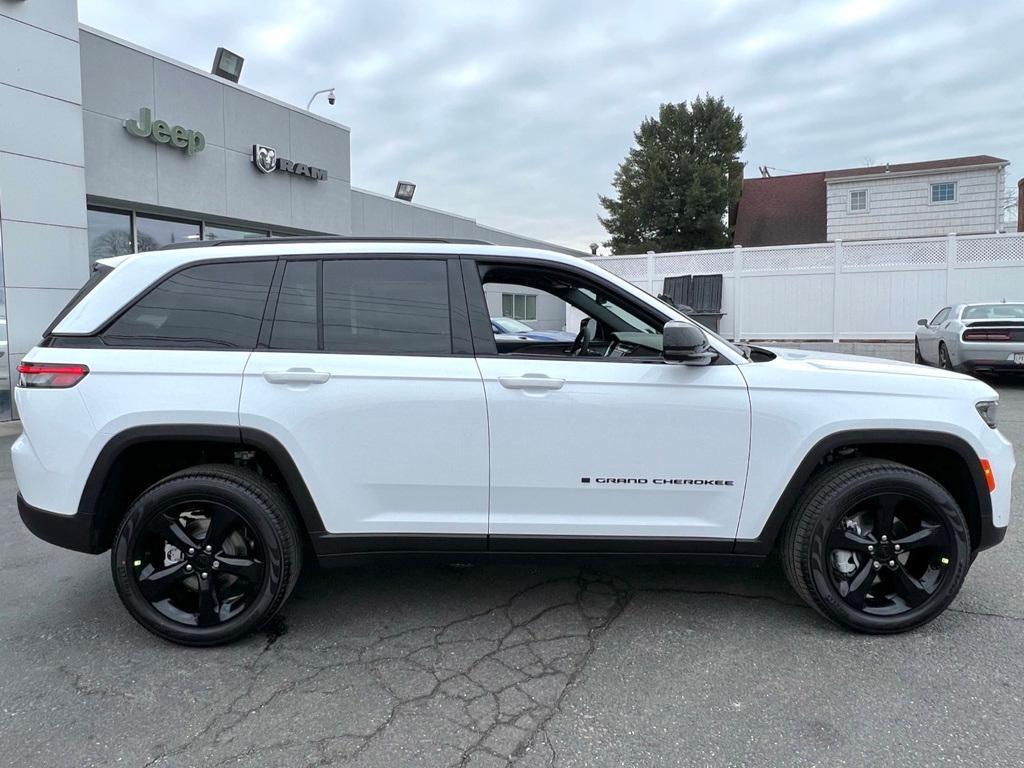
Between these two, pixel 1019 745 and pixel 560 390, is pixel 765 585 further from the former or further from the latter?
pixel 560 390

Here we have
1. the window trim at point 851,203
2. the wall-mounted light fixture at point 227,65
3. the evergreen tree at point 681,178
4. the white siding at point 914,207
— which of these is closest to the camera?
the wall-mounted light fixture at point 227,65

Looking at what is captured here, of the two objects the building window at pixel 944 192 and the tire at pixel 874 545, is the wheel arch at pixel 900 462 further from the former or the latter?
the building window at pixel 944 192

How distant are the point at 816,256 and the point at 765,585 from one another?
1520 cm

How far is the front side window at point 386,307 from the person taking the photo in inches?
119

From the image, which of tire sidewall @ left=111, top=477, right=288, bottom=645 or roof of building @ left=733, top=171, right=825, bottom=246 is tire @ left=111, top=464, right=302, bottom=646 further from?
roof of building @ left=733, top=171, right=825, bottom=246

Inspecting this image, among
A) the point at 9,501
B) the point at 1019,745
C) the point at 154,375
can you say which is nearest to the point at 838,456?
the point at 1019,745

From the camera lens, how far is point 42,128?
8695mm

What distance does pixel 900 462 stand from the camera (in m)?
3.19

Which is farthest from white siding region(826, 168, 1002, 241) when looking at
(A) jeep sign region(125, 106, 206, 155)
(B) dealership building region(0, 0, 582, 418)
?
(A) jeep sign region(125, 106, 206, 155)

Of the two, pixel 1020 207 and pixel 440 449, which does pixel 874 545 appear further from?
pixel 1020 207

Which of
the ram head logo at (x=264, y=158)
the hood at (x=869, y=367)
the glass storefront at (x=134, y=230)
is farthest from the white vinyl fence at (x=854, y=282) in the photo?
the hood at (x=869, y=367)

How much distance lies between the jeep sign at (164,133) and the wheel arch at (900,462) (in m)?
11.3

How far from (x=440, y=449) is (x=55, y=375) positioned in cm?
170

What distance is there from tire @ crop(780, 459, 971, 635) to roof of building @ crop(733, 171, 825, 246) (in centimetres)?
2498
